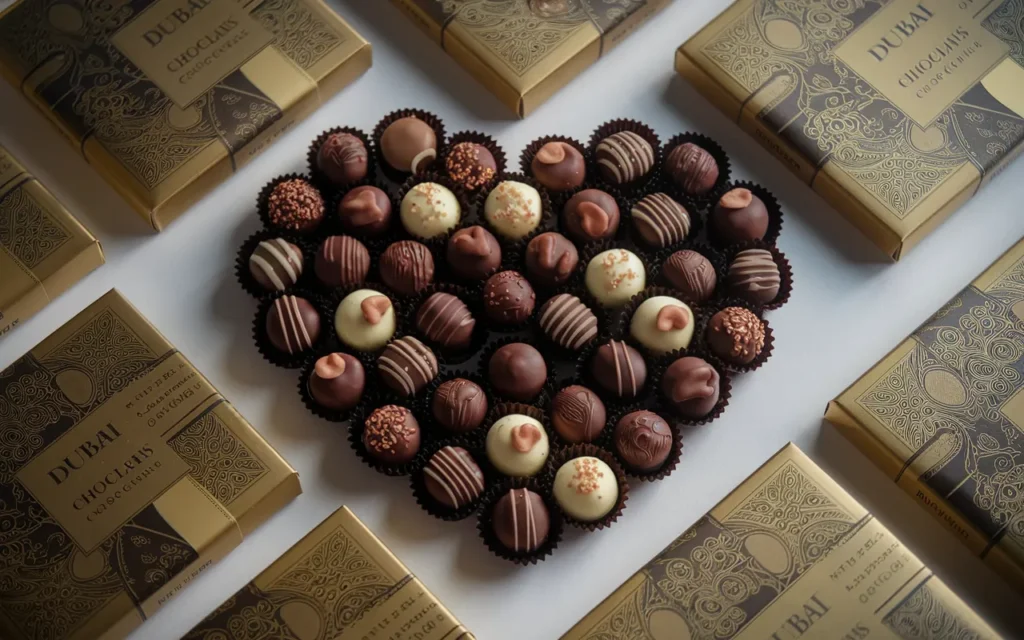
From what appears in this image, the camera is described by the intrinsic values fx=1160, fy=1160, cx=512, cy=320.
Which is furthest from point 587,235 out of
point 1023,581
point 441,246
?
point 1023,581

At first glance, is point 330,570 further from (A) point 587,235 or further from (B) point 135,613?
(A) point 587,235

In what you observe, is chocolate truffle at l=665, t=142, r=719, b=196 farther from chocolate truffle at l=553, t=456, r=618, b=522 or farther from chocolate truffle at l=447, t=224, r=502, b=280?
chocolate truffle at l=553, t=456, r=618, b=522

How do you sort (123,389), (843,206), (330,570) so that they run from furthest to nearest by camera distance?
(843,206)
(123,389)
(330,570)

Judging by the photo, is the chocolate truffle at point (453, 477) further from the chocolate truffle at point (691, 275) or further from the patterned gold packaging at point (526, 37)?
the patterned gold packaging at point (526, 37)

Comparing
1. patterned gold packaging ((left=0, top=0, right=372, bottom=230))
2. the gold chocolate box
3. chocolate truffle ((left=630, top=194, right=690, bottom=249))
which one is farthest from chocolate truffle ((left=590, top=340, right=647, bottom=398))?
the gold chocolate box

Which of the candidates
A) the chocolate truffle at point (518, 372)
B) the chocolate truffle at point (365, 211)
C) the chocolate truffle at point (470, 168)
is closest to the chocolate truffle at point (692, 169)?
the chocolate truffle at point (470, 168)

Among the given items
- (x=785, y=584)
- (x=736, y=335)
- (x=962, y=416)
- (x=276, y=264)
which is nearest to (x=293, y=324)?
(x=276, y=264)
